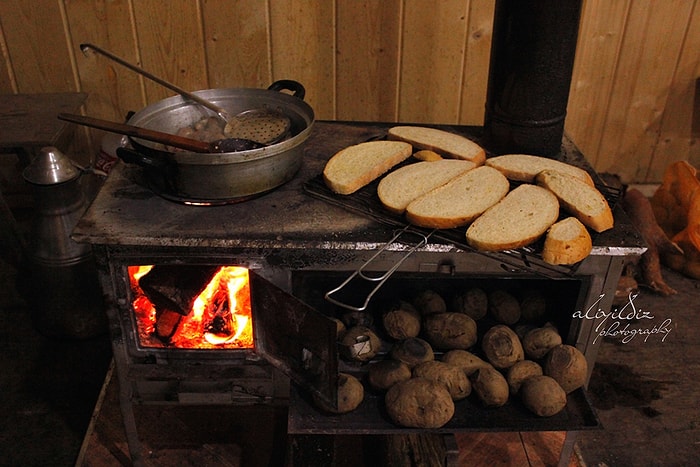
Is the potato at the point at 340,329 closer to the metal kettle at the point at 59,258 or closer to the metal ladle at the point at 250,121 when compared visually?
the metal ladle at the point at 250,121

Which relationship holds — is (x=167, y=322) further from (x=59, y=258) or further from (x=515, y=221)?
(x=515, y=221)

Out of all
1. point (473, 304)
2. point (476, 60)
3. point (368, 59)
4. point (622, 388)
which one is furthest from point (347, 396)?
point (476, 60)

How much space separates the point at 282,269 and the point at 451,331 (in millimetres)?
597

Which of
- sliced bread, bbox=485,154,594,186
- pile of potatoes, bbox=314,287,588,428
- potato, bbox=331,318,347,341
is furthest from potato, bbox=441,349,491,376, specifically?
sliced bread, bbox=485,154,594,186

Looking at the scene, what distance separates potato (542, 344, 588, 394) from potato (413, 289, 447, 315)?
0.40m

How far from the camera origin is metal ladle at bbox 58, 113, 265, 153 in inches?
72.1

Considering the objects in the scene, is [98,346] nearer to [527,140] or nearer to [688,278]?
[527,140]

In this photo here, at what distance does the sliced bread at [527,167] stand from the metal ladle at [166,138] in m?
0.77

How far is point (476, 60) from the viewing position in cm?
319

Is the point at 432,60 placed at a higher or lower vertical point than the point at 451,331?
higher

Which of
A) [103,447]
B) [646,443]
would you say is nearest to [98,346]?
[103,447]

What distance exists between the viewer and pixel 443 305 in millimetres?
2221

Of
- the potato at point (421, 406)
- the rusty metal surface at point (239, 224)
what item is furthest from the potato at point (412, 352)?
the rusty metal surface at point (239, 224)

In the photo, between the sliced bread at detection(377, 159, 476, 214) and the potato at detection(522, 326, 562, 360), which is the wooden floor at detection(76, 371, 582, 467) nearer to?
the potato at detection(522, 326, 562, 360)
